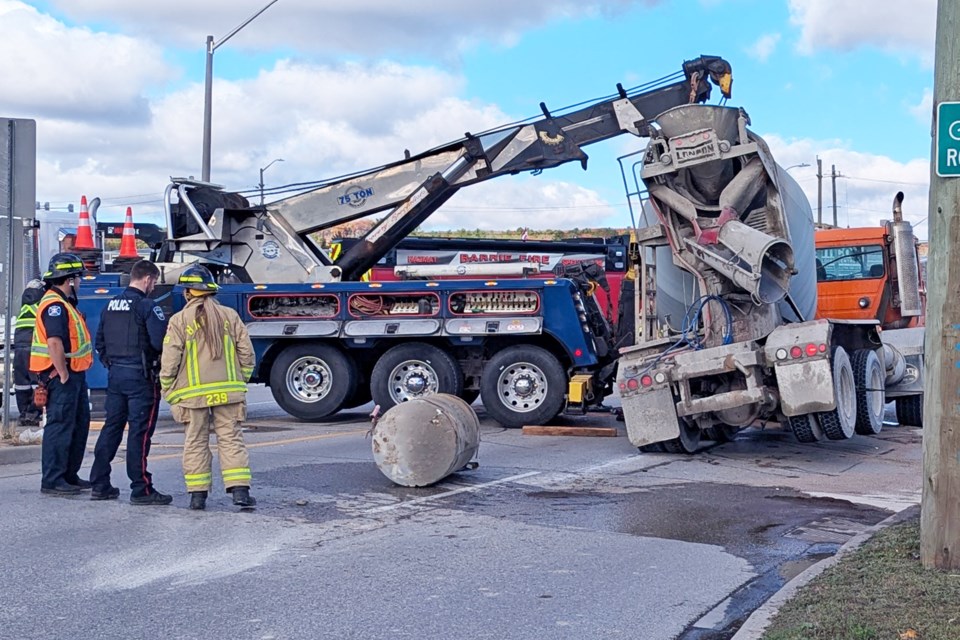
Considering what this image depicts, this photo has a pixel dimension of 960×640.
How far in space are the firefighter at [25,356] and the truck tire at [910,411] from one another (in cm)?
1028

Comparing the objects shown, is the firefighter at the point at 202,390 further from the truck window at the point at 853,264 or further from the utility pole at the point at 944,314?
the truck window at the point at 853,264

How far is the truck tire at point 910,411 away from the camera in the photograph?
47.1ft

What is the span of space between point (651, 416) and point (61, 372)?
541cm

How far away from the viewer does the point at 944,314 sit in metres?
5.88

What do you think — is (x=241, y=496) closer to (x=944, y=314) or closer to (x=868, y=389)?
(x=944, y=314)

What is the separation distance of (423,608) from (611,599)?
39.2 inches

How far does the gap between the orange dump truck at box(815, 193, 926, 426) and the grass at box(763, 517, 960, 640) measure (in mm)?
7982

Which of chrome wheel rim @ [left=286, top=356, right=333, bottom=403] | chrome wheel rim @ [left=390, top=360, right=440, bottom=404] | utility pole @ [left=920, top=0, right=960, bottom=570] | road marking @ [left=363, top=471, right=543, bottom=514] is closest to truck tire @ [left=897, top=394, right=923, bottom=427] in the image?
chrome wheel rim @ [left=390, top=360, right=440, bottom=404]

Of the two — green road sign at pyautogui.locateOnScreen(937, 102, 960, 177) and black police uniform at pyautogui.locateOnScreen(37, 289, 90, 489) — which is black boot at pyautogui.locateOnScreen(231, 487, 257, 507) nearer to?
black police uniform at pyautogui.locateOnScreen(37, 289, 90, 489)

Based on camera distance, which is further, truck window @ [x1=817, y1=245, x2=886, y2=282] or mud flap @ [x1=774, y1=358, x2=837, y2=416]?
truck window @ [x1=817, y1=245, x2=886, y2=282]

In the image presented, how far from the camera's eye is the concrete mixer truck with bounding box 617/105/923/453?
10.8 meters

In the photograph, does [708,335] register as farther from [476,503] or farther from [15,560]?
[15,560]

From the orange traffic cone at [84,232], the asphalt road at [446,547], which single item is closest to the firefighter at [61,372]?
the asphalt road at [446,547]

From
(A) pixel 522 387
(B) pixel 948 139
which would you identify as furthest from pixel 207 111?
(B) pixel 948 139
